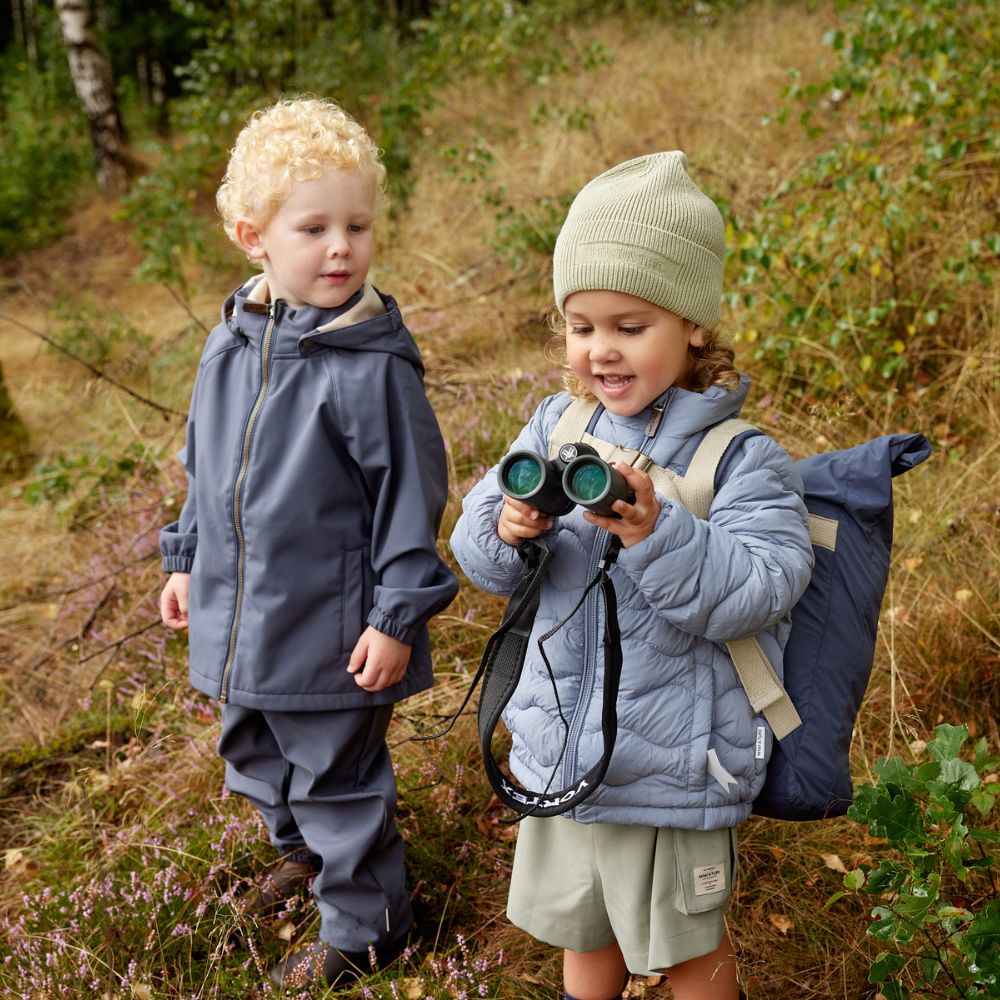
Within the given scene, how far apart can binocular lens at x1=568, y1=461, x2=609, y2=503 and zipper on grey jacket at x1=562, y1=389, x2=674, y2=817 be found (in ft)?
0.99

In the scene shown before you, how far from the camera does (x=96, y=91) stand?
12.0m

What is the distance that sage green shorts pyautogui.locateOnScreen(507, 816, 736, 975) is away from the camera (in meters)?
1.99

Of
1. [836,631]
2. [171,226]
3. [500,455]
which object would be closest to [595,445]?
[836,631]

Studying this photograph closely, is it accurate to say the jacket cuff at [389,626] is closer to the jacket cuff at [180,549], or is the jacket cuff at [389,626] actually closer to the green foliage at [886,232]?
the jacket cuff at [180,549]

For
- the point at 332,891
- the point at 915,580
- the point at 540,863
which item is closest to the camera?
the point at 540,863

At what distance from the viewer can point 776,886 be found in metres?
2.66

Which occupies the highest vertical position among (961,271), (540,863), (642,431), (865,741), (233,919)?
(642,431)

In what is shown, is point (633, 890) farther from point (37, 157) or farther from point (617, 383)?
point (37, 157)

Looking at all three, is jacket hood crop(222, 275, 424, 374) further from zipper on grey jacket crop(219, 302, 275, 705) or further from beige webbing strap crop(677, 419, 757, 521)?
beige webbing strap crop(677, 419, 757, 521)

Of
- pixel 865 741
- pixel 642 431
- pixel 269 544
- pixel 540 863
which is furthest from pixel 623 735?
pixel 865 741

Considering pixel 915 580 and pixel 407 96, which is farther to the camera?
pixel 407 96

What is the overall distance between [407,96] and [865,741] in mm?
6543

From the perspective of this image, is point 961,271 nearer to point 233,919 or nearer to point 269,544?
point 269,544

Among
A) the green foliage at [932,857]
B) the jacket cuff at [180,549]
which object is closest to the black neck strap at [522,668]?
the green foliage at [932,857]
